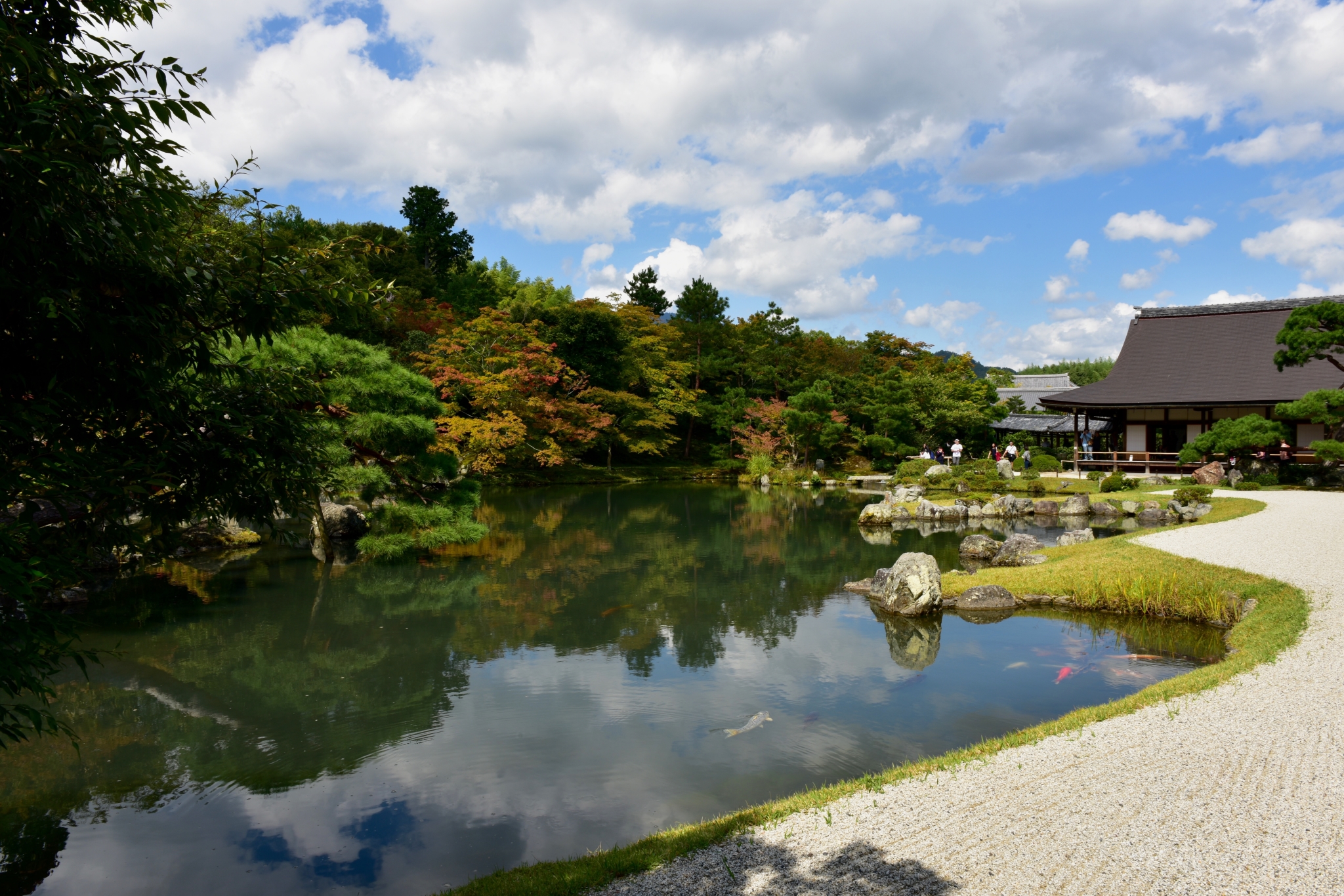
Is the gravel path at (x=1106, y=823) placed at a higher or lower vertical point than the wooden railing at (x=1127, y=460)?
lower

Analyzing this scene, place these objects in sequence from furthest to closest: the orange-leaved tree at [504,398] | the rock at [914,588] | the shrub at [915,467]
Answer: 1. the shrub at [915,467]
2. the orange-leaved tree at [504,398]
3. the rock at [914,588]

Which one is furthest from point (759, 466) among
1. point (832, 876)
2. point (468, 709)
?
point (832, 876)

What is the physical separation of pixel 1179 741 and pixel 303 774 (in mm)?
5266

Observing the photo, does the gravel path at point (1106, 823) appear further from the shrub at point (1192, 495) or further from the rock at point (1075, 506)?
the rock at point (1075, 506)

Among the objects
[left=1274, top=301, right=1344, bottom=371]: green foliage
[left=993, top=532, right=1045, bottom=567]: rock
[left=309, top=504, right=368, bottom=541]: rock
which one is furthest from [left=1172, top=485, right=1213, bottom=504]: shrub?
[left=309, top=504, right=368, bottom=541]: rock

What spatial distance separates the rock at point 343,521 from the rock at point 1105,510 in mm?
→ 14704

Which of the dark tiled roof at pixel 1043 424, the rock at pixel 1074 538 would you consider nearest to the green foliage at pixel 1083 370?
the dark tiled roof at pixel 1043 424

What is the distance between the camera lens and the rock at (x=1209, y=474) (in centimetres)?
1738

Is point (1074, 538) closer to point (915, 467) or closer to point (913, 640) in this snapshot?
point (913, 640)

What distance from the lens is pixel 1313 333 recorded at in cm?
1501

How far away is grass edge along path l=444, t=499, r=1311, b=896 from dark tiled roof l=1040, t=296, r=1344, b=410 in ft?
57.9

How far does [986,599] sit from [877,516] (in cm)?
788

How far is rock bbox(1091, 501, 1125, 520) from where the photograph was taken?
624 inches

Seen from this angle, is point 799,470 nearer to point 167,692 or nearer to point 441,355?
point 441,355
